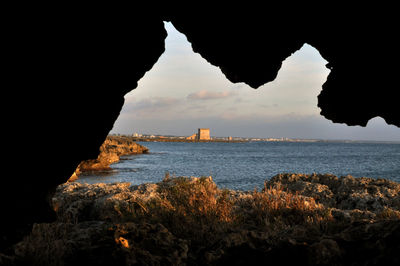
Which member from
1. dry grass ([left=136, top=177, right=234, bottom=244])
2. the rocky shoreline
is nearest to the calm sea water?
dry grass ([left=136, top=177, right=234, bottom=244])

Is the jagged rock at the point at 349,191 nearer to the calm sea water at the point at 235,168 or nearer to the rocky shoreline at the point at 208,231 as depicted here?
the rocky shoreline at the point at 208,231

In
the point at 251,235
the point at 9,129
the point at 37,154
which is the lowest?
the point at 251,235

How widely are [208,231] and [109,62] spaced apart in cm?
388

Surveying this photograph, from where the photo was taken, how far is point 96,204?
895cm

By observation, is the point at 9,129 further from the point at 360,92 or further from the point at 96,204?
the point at 96,204

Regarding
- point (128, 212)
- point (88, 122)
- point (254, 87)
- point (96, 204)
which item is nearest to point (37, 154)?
point (88, 122)

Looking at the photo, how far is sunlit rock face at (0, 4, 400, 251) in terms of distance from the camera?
10.2 ft

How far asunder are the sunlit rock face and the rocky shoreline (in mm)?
1312

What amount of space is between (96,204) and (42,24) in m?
6.81

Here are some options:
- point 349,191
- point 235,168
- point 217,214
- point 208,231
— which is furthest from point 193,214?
point 235,168

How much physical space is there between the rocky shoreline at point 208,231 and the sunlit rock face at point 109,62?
1312mm

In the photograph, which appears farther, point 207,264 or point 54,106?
point 207,264

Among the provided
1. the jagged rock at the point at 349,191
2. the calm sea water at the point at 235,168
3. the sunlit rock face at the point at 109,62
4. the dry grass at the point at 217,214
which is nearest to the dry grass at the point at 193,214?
the dry grass at the point at 217,214

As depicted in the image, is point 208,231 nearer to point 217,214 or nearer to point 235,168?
point 217,214
